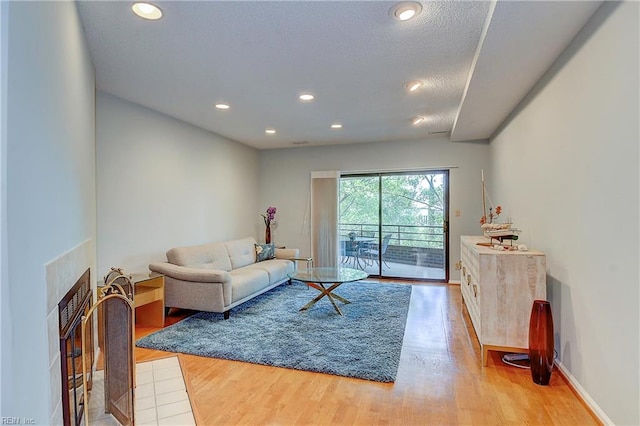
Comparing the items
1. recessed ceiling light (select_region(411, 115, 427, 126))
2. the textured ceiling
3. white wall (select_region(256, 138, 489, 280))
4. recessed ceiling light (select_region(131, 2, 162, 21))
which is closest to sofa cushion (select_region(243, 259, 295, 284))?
white wall (select_region(256, 138, 489, 280))

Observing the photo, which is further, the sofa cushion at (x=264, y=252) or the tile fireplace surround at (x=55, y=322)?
the sofa cushion at (x=264, y=252)

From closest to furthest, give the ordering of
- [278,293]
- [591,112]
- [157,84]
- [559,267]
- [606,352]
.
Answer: [606,352] → [591,112] → [559,267] → [157,84] → [278,293]

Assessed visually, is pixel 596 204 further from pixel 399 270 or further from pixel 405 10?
pixel 399 270

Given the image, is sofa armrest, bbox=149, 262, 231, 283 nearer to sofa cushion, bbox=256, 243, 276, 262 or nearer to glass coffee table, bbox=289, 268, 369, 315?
glass coffee table, bbox=289, 268, 369, 315

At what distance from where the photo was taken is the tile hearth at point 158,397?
1.78 m

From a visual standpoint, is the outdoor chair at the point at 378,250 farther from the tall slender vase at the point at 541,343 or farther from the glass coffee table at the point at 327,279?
the tall slender vase at the point at 541,343

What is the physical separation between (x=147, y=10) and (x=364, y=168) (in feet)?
14.5

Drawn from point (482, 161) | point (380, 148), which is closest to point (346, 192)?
point (380, 148)

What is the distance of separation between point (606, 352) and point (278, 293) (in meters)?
3.73

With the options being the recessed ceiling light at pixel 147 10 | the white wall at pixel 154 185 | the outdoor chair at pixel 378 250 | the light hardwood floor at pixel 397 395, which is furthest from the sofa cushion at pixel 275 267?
the recessed ceiling light at pixel 147 10

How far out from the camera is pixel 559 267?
250 cm

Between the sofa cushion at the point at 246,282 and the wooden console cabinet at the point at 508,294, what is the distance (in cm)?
250

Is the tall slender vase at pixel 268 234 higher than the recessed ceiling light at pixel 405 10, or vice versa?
the recessed ceiling light at pixel 405 10

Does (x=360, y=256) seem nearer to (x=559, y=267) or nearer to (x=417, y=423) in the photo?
(x=559, y=267)
